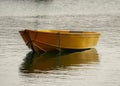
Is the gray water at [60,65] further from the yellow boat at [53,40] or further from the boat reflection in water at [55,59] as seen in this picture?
the yellow boat at [53,40]

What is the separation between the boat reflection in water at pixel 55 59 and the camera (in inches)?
1243

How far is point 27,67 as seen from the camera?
31.9 metres

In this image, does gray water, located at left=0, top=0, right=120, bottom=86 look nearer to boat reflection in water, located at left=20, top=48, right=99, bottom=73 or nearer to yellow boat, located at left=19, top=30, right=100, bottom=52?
boat reflection in water, located at left=20, top=48, right=99, bottom=73

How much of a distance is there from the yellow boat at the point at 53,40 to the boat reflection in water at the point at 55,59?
465 millimetres

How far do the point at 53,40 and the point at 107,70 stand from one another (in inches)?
258

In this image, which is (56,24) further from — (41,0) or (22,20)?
(41,0)

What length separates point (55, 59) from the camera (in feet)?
113

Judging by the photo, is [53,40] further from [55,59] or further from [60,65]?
[60,65]

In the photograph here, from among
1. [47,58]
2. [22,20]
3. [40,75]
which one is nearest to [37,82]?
[40,75]

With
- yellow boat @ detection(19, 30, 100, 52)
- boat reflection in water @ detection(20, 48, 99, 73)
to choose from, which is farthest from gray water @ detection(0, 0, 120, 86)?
yellow boat @ detection(19, 30, 100, 52)

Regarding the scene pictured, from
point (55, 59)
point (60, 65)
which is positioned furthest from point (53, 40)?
point (60, 65)

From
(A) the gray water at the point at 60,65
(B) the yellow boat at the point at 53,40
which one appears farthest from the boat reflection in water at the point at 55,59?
(B) the yellow boat at the point at 53,40

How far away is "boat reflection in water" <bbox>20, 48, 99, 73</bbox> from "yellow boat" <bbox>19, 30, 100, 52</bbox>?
1.53 ft

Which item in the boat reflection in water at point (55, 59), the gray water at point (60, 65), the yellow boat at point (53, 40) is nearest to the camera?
the gray water at point (60, 65)
